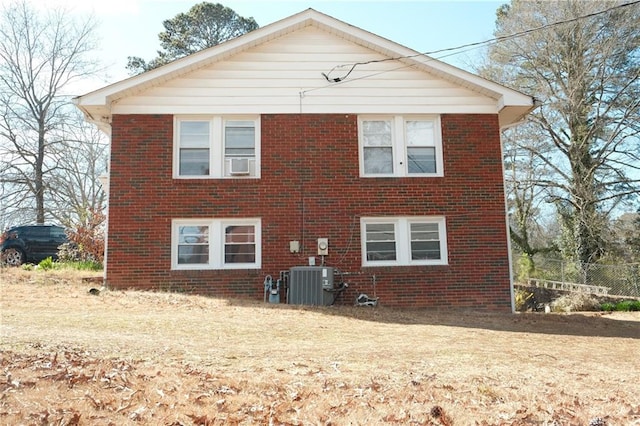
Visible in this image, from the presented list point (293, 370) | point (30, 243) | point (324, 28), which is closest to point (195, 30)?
point (30, 243)

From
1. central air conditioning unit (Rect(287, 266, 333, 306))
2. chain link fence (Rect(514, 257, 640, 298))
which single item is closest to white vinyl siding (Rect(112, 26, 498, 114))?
central air conditioning unit (Rect(287, 266, 333, 306))

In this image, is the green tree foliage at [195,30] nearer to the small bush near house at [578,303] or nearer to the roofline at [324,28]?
the roofline at [324,28]

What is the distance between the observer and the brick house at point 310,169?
1166 cm

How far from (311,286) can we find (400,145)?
4.03 metres

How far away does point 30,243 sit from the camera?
58.1 ft

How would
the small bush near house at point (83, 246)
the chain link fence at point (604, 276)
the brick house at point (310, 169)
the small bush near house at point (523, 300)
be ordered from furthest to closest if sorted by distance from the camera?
Result: the small bush near house at point (523, 300)
the chain link fence at point (604, 276)
the small bush near house at point (83, 246)
the brick house at point (310, 169)

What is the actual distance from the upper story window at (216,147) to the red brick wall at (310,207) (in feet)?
0.73

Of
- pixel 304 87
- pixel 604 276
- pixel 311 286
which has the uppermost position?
pixel 304 87

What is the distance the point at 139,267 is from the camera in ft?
37.5

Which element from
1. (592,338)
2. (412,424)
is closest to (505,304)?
(592,338)

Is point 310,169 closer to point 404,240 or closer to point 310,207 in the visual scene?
point 310,207

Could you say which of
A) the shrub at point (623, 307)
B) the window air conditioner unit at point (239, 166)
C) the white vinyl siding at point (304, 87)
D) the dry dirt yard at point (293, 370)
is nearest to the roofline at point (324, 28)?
the white vinyl siding at point (304, 87)

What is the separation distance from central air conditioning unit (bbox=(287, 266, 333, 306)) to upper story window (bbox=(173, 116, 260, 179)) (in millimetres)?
2603

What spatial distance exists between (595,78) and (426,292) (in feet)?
48.5
